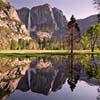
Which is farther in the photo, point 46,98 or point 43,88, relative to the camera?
point 43,88

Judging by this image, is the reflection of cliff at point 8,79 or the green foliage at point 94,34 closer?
the reflection of cliff at point 8,79

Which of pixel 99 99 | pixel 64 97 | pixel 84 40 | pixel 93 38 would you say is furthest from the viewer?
pixel 84 40

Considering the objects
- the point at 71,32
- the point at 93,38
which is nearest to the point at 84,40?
the point at 93,38

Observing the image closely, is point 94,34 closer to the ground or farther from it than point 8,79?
farther from it

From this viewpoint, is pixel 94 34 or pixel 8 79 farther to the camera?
pixel 94 34

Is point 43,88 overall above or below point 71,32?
below

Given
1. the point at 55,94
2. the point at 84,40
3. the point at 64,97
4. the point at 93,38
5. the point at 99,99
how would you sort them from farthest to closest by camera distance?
the point at 84,40 → the point at 93,38 → the point at 55,94 → the point at 64,97 → the point at 99,99

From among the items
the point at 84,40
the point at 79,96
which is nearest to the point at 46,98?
A: the point at 79,96

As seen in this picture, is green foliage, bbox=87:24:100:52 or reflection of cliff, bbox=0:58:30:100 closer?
reflection of cliff, bbox=0:58:30:100

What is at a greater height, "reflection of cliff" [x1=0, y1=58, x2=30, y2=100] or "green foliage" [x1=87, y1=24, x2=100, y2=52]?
"green foliage" [x1=87, y1=24, x2=100, y2=52]

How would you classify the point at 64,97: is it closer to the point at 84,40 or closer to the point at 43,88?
the point at 43,88

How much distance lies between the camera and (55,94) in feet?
106

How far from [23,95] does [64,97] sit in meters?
4.17

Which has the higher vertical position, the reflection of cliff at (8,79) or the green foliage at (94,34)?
the green foliage at (94,34)
